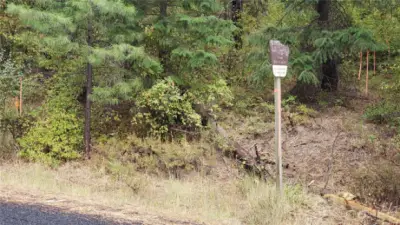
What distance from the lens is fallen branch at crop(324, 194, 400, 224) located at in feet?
20.8

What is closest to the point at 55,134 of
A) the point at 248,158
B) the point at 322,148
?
the point at 248,158

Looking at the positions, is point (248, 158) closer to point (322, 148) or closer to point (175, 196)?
point (322, 148)

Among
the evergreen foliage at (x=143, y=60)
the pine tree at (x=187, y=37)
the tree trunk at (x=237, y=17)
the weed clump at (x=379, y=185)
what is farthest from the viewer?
the tree trunk at (x=237, y=17)

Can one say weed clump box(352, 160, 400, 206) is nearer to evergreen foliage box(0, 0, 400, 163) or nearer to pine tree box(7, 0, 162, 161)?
evergreen foliage box(0, 0, 400, 163)

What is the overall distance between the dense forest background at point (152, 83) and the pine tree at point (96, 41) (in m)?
0.03

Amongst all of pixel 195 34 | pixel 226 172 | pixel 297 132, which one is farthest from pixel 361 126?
pixel 195 34

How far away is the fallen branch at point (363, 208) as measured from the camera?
20.8ft

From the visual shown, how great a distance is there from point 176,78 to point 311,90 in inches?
179

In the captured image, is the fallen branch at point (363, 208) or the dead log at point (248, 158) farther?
the dead log at point (248, 158)

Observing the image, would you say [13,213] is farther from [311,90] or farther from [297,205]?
[311,90]

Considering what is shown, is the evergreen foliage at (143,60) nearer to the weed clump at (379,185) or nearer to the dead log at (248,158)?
the dead log at (248,158)

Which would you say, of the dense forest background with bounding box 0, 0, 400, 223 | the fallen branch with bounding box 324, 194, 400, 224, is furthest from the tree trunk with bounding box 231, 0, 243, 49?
the fallen branch with bounding box 324, 194, 400, 224

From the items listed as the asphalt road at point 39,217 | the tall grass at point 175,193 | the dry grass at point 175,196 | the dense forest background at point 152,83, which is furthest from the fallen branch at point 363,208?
the asphalt road at point 39,217

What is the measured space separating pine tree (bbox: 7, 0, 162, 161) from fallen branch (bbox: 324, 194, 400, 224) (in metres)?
5.39
